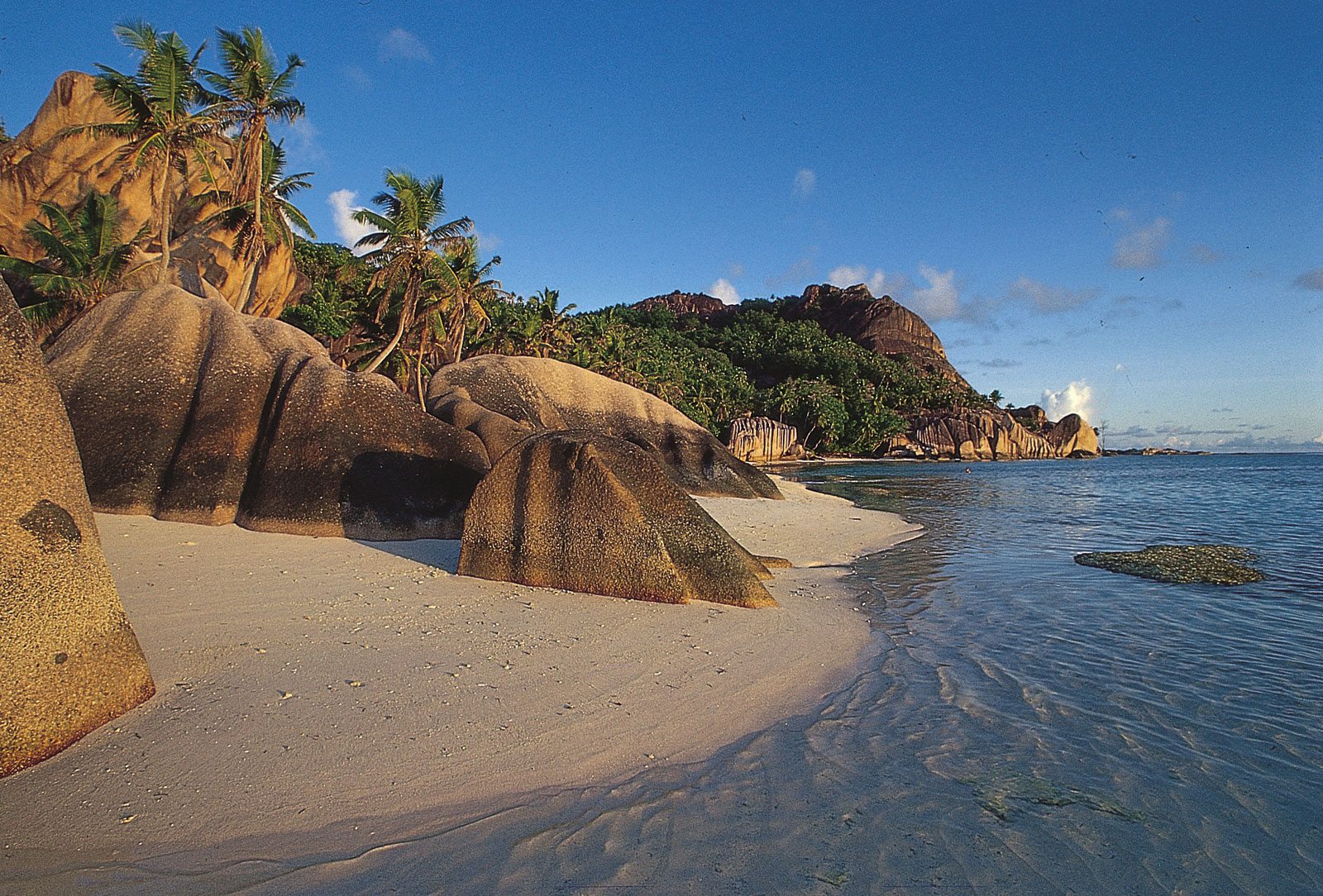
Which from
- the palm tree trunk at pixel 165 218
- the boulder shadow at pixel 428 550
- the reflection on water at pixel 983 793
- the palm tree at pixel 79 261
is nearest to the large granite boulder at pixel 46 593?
the reflection on water at pixel 983 793

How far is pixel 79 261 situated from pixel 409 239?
9478 mm

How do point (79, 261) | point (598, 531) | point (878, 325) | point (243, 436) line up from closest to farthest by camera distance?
point (598, 531) → point (243, 436) → point (79, 261) → point (878, 325)

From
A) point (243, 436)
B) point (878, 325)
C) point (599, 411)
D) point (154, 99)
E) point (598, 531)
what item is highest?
point (878, 325)

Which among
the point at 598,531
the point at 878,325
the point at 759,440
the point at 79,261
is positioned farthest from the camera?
the point at 878,325

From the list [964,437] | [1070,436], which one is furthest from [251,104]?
[1070,436]

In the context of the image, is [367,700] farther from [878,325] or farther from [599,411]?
[878,325]

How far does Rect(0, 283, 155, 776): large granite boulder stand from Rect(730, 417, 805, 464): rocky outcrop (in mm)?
59959

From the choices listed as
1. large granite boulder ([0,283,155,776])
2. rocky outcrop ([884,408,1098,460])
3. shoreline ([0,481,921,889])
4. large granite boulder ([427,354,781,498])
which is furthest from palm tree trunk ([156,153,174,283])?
rocky outcrop ([884,408,1098,460])

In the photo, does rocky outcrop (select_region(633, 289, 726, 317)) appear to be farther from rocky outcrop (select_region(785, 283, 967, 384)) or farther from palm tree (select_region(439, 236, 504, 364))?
palm tree (select_region(439, 236, 504, 364))

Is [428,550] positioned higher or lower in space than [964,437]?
lower

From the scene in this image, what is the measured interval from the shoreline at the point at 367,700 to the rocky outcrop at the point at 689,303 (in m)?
132

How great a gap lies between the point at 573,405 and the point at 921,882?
21472mm

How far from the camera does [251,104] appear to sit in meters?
23.9

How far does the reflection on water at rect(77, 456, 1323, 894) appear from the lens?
3326 millimetres
